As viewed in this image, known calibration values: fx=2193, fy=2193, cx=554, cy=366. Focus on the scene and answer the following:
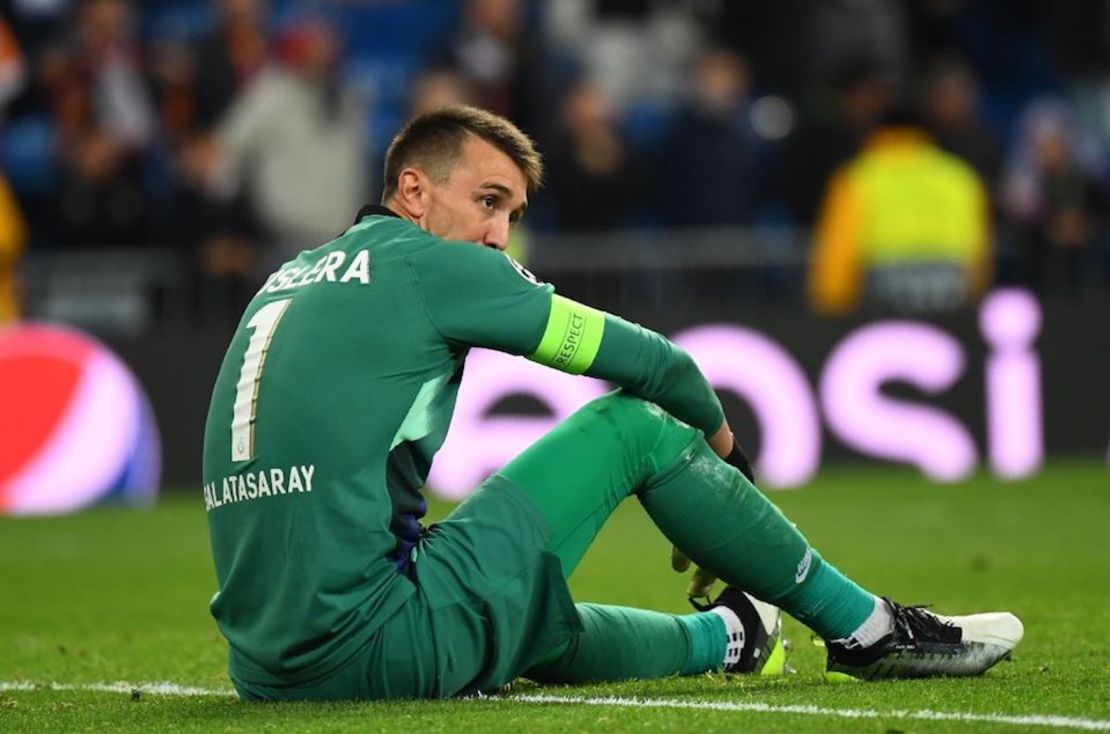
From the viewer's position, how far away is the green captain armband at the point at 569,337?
5.19 m

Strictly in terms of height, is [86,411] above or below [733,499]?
below

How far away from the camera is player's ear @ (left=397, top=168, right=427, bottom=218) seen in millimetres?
5484

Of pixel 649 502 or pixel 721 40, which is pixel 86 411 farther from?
pixel 649 502

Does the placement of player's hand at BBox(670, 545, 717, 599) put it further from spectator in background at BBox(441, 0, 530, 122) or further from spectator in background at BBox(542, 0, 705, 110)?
spectator in background at BBox(542, 0, 705, 110)

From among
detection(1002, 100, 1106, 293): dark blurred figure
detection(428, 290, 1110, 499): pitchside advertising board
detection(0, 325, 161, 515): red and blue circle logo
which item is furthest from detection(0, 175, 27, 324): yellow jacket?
detection(1002, 100, 1106, 293): dark blurred figure

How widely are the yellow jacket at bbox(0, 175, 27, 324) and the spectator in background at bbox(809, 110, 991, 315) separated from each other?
17.9ft

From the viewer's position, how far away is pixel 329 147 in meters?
15.4

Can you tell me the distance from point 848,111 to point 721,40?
82.8 inches

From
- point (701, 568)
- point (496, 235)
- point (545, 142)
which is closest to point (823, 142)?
point (545, 142)

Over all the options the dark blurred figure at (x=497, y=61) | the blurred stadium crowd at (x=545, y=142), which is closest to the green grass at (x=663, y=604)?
the blurred stadium crowd at (x=545, y=142)

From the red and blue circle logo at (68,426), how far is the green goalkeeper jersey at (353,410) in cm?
903

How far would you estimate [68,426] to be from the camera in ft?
46.5

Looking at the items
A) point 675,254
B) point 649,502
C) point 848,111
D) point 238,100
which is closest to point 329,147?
point 238,100

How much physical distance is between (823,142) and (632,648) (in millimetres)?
11196
